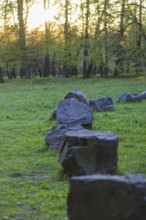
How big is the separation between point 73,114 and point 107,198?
10580mm

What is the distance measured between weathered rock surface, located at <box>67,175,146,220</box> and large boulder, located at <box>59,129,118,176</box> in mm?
3848

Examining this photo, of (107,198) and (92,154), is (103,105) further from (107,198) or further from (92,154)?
(107,198)

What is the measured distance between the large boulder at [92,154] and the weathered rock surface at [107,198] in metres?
3.85

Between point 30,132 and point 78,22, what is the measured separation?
37.5 metres

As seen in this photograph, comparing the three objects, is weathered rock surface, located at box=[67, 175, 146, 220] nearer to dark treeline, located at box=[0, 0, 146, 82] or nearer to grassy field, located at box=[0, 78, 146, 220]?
grassy field, located at box=[0, 78, 146, 220]

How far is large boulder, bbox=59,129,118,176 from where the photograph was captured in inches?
340

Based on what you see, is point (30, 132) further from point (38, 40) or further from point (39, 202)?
point (38, 40)

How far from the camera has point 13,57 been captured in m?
46.3

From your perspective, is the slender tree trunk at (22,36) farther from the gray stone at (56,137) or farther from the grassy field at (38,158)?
the gray stone at (56,137)

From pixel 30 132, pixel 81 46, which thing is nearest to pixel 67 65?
pixel 81 46

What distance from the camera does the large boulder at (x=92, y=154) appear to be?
28.4 feet

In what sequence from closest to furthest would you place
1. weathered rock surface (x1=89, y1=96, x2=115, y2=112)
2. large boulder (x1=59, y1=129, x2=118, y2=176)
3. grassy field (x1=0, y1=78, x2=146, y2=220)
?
grassy field (x1=0, y1=78, x2=146, y2=220)
large boulder (x1=59, y1=129, x2=118, y2=176)
weathered rock surface (x1=89, y1=96, x2=115, y2=112)

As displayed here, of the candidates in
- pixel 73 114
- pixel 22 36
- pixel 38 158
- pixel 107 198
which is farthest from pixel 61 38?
pixel 107 198

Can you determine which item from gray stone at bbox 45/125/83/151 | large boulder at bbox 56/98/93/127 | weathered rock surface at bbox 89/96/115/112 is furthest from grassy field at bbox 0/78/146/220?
large boulder at bbox 56/98/93/127
